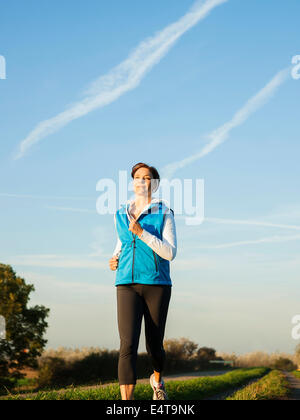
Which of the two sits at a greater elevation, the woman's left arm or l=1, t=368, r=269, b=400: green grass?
the woman's left arm

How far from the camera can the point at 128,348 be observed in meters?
5.73

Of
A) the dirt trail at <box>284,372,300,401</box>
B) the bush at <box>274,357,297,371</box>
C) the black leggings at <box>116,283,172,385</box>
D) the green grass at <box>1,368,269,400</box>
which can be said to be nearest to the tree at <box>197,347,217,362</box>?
the bush at <box>274,357,297,371</box>

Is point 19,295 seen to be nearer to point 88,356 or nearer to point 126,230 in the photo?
point 88,356

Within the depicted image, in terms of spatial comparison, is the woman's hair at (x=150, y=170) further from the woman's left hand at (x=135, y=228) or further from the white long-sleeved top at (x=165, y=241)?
the woman's left hand at (x=135, y=228)

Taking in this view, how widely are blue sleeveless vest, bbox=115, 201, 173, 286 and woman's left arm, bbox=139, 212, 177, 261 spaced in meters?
0.07

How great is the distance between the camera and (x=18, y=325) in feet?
107

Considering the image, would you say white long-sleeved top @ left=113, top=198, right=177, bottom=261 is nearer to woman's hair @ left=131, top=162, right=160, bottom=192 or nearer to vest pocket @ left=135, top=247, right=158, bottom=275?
vest pocket @ left=135, top=247, right=158, bottom=275

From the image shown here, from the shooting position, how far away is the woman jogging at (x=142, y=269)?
5781mm

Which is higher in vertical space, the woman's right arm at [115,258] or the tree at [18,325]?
the tree at [18,325]

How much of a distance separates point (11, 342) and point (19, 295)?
125 inches

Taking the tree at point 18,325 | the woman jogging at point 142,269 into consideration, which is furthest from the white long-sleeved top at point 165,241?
the tree at point 18,325

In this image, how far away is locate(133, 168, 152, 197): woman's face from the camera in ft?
20.7

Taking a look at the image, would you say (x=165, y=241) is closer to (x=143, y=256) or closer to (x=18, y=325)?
(x=143, y=256)
